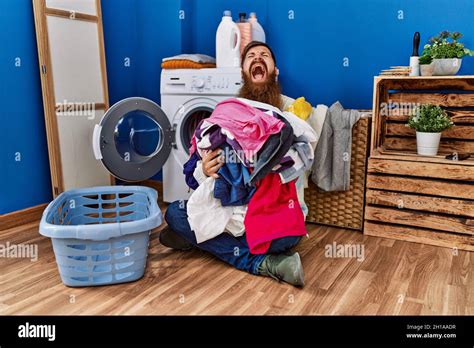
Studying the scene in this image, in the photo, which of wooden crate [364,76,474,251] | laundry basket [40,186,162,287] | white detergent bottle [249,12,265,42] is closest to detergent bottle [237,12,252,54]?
white detergent bottle [249,12,265,42]

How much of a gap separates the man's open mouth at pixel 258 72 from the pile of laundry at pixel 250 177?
0.26 meters

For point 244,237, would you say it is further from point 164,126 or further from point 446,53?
point 446,53

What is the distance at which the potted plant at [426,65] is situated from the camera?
2115mm

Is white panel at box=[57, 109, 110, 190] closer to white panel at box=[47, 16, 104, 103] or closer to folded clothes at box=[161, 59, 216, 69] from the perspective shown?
white panel at box=[47, 16, 104, 103]

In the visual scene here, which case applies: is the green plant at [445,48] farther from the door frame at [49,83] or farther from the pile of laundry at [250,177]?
the door frame at [49,83]

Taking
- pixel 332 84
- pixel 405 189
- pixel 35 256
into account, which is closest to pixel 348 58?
pixel 332 84

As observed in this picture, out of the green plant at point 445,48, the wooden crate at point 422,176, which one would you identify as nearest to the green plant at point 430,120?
the wooden crate at point 422,176

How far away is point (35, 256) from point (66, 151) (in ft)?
2.41

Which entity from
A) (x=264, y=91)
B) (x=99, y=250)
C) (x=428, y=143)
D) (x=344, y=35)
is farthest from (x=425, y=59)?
(x=99, y=250)

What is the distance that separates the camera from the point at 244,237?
1.87 m

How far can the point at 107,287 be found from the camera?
1704mm

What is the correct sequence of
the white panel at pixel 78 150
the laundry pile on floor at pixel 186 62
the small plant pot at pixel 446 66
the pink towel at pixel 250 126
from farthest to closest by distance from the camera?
the laundry pile on floor at pixel 186 62, the white panel at pixel 78 150, the small plant pot at pixel 446 66, the pink towel at pixel 250 126

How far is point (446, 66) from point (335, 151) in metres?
0.66
